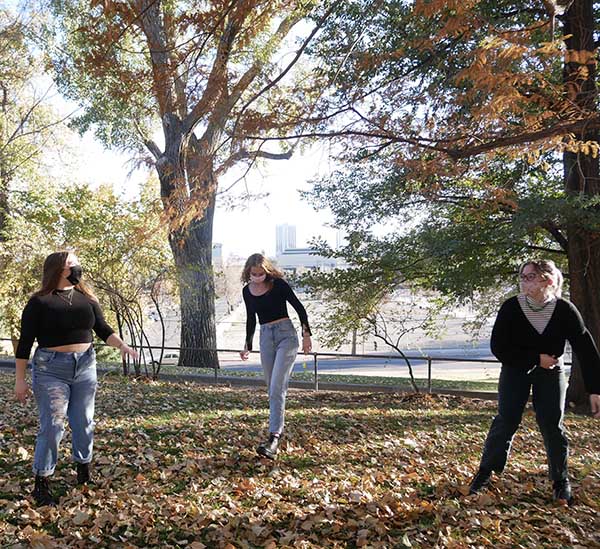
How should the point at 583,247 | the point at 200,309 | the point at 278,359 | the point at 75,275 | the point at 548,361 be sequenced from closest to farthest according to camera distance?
the point at 548,361
the point at 75,275
the point at 278,359
the point at 583,247
the point at 200,309

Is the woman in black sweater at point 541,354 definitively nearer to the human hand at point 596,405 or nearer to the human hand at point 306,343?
the human hand at point 596,405

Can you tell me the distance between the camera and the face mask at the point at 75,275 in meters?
3.99

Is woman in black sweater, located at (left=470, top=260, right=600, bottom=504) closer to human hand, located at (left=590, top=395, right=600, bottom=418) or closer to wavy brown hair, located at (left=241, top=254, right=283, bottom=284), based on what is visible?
human hand, located at (left=590, top=395, right=600, bottom=418)

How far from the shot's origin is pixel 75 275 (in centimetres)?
401

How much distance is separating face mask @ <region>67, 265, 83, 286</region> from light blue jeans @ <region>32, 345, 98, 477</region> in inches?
19.2

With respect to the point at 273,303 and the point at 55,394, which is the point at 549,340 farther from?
the point at 55,394

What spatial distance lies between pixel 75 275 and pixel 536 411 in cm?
329

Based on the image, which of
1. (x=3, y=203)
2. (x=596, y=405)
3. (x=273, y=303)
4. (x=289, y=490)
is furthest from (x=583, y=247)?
(x=3, y=203)

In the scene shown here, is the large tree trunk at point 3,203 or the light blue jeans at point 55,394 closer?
the light blue jeans at point 55,394

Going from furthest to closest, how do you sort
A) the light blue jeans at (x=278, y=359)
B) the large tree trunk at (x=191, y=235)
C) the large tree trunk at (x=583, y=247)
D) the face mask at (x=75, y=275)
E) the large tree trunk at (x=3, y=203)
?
the large tree trunk at (x=3, y=203)
the large tree trunk at (x=583, y=247)
the large tree trunk at (x=191, y=235)
the light blue jeans at (x=278, y=359)
the face mask at (x=75, y=275)

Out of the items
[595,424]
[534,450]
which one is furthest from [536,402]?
[595,424]

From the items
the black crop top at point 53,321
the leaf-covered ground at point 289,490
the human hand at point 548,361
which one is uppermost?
the black crop top at point 53,321

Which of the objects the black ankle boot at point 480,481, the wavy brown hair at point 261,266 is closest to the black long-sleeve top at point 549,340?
the black ankle boot at point 480,481

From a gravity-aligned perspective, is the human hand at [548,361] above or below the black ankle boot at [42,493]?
above
